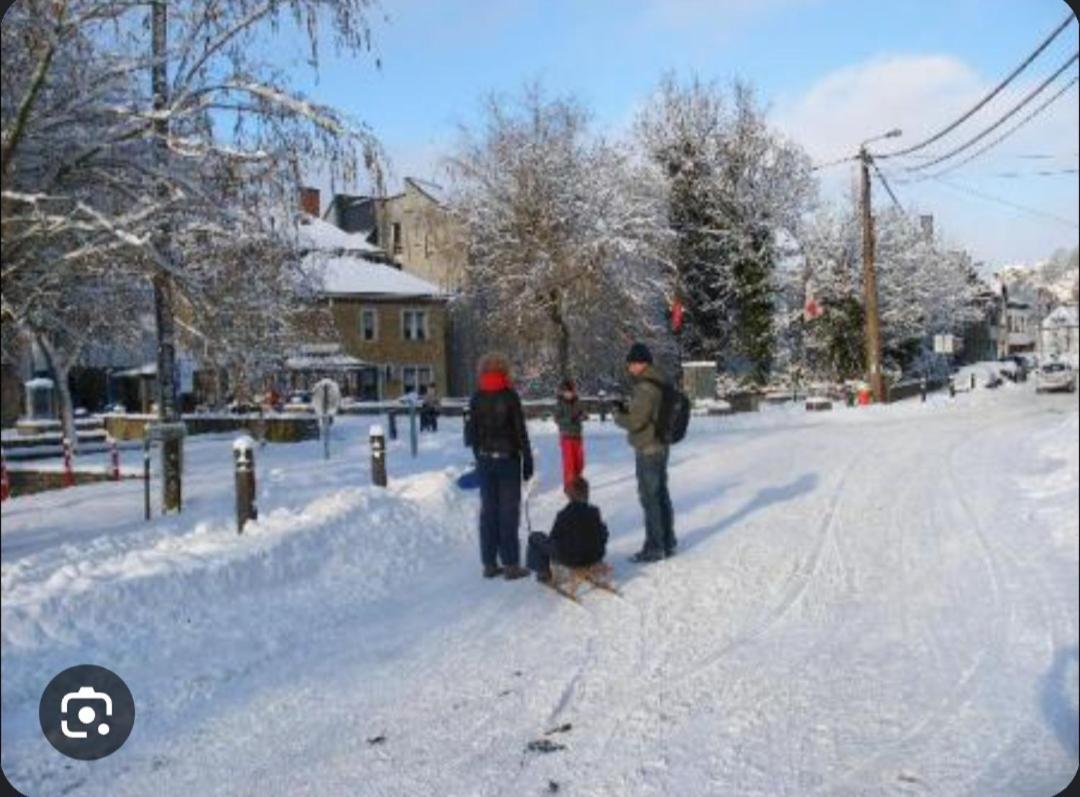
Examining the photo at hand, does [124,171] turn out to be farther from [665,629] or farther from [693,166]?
[665,629]

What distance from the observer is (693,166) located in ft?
6.75

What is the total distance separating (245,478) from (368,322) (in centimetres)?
260

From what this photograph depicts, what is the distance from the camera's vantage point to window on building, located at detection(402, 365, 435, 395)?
7.49 ft

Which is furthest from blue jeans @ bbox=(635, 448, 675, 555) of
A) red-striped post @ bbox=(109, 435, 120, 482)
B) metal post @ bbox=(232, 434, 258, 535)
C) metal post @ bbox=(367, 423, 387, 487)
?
red-striped post @ bbox=(109, 435, 120, 482)

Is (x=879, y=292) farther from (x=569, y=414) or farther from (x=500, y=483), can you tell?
(x=500, y=483)

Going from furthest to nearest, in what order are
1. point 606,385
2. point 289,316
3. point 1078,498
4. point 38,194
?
point 606,385, point 289,316, point 38,194, point 1078,498

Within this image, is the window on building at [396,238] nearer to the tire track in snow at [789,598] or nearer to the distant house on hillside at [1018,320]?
the distant house on hillside at [1018,320]

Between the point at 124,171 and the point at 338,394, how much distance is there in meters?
0.56

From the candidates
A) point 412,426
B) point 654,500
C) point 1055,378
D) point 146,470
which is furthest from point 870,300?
point 654,500

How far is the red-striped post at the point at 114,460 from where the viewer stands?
3.46 m

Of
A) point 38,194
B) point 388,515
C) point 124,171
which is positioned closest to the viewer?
point 38,194

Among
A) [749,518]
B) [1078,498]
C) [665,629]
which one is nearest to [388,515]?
[749,518]

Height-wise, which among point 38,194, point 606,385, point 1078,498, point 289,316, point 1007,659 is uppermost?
point 38,194

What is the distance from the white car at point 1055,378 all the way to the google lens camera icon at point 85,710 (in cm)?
146
